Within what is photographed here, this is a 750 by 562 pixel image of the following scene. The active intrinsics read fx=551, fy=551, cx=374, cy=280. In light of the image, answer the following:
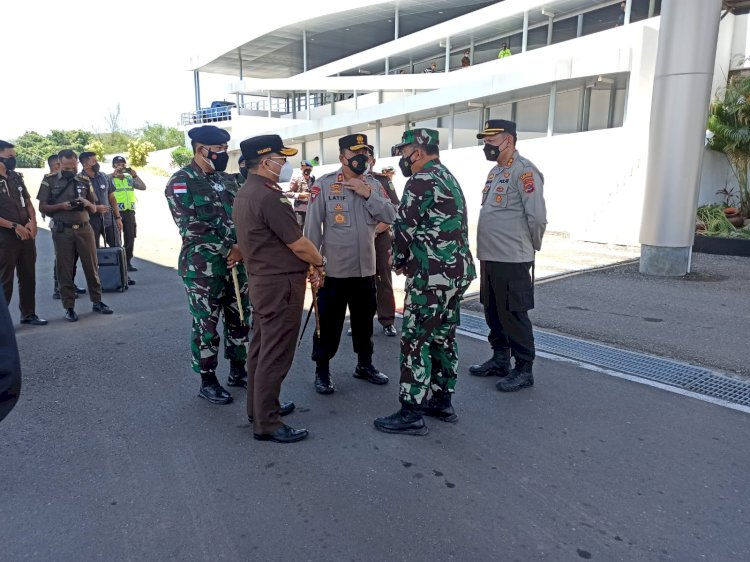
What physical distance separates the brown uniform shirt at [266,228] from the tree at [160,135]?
64.4 metres

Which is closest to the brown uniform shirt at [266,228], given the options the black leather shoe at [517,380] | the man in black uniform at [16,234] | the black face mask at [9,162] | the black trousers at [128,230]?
the black leather shoe at [517,380]

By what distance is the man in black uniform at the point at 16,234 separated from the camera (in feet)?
18.9

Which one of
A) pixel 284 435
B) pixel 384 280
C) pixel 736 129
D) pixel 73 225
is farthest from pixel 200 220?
pixel 736 129

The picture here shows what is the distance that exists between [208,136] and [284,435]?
6.91 ft

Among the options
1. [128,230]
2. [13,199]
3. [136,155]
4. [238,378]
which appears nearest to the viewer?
[238,378]

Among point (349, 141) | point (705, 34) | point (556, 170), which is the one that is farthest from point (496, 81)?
point (349, 141)

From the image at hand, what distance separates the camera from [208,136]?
12.7ft

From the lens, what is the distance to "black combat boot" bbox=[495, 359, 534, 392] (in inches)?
166

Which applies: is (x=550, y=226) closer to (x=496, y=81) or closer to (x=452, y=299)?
(x=496, y=81)

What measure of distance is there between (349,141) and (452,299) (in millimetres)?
1418

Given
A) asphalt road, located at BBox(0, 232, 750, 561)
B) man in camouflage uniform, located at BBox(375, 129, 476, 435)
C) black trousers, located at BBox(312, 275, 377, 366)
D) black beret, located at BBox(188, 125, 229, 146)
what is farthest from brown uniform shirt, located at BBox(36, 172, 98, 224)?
man in camouflage uniform, located at BBox(375, 129, 476, 435)

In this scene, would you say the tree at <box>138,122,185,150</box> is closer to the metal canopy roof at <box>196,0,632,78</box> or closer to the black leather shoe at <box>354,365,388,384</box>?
the metal canopy roof at <box>196,0,632,78</box>

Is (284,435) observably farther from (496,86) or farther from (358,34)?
(358,34)

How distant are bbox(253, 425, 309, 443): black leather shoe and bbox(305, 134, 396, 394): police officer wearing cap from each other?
0.76 meters
